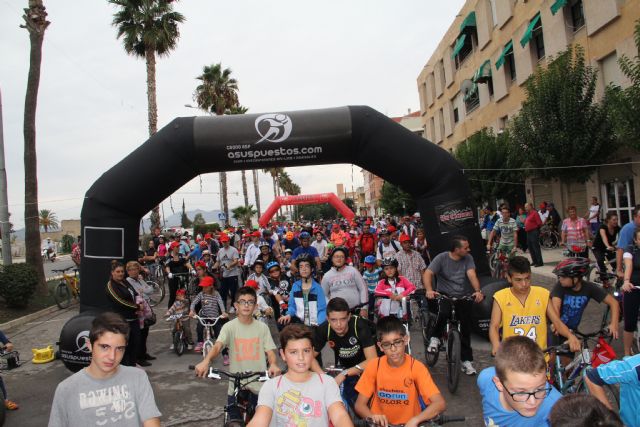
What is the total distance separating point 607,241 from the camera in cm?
905

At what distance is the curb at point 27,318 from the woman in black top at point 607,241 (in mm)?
13646

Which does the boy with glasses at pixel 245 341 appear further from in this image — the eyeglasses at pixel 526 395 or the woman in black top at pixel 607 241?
the woman in black top at pixel 607 241

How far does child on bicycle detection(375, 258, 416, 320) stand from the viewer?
680cm

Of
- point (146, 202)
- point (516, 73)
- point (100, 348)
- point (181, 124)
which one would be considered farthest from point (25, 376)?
point (516, 73)

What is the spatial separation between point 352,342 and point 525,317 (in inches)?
65.3

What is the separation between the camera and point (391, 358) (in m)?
3.44

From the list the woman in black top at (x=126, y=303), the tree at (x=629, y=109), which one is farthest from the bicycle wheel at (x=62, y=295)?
the tree at (x=629, y=109)

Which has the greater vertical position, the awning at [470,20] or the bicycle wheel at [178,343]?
the awning at [470,20]

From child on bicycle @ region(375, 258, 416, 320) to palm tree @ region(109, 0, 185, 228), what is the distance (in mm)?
16821

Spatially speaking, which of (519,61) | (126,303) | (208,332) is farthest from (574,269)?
(519,61)

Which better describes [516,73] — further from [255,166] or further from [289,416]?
[289,416]

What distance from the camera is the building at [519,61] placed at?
52.7ft

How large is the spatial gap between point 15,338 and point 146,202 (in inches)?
211

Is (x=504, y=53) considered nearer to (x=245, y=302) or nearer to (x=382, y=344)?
(x=245, y=302)
